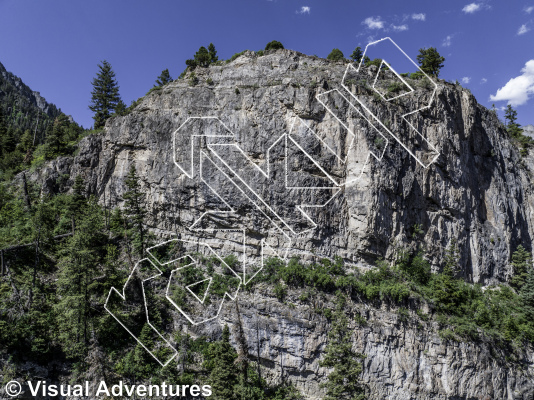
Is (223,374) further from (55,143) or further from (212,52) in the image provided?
(212,52)

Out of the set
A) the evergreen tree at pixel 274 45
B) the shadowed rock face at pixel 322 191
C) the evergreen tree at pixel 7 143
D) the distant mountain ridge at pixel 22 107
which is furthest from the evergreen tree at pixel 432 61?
the distant mountain ridge at pixel 22 107

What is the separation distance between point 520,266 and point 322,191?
2040cm

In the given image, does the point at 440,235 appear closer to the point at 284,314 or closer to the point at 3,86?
the point at 284,314

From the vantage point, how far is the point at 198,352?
68.3 feet

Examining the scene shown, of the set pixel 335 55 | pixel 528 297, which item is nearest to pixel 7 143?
pixel 335 55

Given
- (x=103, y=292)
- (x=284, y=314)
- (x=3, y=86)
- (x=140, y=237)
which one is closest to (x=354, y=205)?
(x=284, y=314)

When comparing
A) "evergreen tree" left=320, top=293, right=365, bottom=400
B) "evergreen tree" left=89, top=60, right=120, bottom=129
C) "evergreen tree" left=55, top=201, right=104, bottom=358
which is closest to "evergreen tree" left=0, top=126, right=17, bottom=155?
"evergreen tree" left=89, top=60, right=120, bottom=129

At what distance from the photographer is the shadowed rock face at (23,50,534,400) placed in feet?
68.7

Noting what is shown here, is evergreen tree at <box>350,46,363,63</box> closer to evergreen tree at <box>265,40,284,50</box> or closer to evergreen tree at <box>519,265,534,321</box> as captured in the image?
evergreen tree at <box>265,40,284,50</box>

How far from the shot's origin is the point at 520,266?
28953mm

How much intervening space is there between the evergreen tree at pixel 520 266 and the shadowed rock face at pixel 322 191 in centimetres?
112

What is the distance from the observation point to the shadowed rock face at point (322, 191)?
68.7 feet

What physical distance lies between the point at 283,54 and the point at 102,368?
2900cm

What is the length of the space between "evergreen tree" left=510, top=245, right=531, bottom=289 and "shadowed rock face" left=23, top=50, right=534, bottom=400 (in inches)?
44.1
